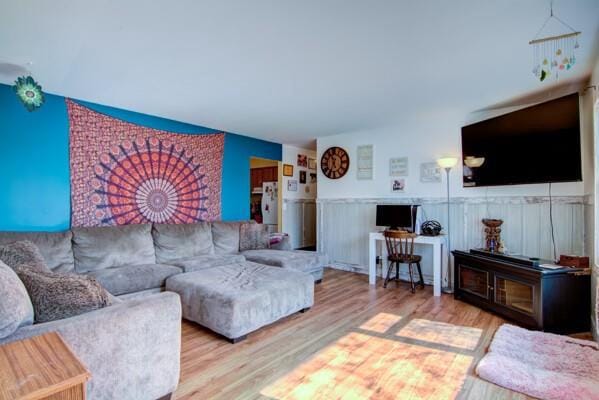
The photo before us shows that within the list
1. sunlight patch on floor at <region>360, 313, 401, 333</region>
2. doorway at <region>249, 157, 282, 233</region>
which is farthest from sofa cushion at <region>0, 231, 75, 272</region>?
doorway at <region>249, 157, 282, 233</region>

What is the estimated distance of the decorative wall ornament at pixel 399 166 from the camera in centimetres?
443

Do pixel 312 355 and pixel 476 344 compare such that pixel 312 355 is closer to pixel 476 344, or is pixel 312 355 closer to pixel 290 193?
pixel 476 344

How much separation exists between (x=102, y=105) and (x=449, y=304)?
4507mm

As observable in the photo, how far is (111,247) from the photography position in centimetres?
324

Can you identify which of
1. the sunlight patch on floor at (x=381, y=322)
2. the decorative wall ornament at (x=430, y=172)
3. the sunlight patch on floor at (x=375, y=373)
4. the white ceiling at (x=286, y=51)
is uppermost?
the white ceiling at (x=286, y=51)

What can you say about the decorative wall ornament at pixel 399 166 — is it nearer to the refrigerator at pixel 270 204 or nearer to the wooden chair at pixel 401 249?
the wooden chair at pixel 401 249

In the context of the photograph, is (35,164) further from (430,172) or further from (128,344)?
(430,172)

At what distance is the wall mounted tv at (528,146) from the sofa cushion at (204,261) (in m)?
2.99

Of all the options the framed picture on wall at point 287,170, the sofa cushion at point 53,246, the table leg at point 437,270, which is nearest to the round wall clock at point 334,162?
the framed picture on wall at point 287,170

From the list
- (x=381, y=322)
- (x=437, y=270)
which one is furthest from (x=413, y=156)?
(x=381, y=322)

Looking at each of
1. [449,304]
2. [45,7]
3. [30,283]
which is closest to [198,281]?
[30,283]

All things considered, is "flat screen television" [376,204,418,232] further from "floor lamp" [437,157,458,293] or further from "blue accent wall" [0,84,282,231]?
"blue accent wall" [0,84,282,231]

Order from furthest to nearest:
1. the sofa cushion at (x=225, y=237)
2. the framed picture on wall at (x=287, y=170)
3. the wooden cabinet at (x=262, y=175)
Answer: the wooden cabinet at (x=262, y=175)
the framed picture on wall at (x=287, y=170)
the sofa cushion at (x=225, y=237)

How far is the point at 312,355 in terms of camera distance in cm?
222
